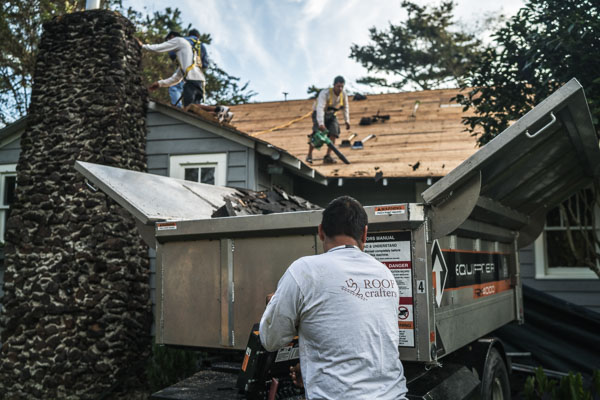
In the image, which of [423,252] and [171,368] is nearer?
[423,252]

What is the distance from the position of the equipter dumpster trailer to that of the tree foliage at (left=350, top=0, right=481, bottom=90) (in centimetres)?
2311

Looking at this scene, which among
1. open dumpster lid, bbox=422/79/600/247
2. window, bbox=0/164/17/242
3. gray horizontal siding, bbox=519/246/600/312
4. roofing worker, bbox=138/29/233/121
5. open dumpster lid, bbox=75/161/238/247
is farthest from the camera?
roofing worker, bbox=138/29/233/121

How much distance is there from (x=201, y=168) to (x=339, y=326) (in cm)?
786

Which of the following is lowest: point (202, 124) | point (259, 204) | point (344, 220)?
point (344, 220)

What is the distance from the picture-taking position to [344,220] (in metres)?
2.73

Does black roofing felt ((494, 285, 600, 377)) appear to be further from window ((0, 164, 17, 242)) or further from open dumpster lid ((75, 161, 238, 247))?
window ((0, 164, 17, 242))

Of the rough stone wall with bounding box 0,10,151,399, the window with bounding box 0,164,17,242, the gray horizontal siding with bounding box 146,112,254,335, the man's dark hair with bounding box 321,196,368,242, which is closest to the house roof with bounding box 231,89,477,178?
the gray horizontal siding with bounding box 146,112,254,335

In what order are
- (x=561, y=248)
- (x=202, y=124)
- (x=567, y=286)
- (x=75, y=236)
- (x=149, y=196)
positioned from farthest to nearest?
(x=202, y=124) → (x=561, y=248) → (x=567, y=286) → (x=75, y=236) → (x=149, y=196)

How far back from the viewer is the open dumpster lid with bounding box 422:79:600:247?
3852 millimetres

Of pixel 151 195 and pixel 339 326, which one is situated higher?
→ pixel 151 195

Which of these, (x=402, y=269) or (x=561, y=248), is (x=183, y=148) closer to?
(x=561, y=248)

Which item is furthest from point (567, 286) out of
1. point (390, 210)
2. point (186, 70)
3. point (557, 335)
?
point (186, 70)

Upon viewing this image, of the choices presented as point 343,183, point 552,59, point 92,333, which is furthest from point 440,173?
point 92,333

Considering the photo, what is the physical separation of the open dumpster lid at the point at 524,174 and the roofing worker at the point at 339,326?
1.33 metres
